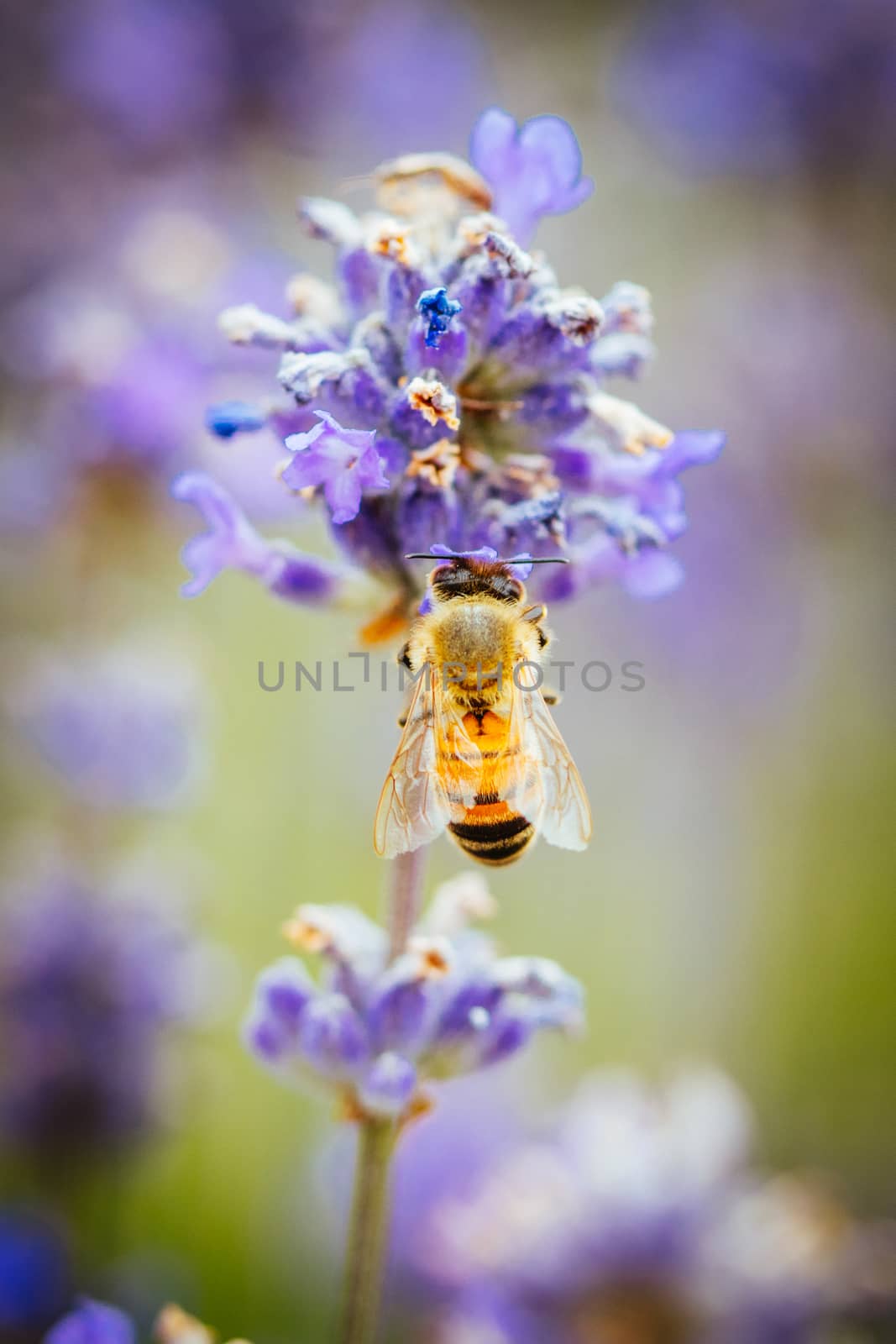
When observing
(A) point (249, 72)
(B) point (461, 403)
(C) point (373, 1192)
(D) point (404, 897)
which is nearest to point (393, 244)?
(B) point (461, 403)

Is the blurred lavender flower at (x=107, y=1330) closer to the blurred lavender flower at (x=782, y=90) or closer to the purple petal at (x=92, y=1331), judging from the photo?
the purple petal at (x=92, y=1331)

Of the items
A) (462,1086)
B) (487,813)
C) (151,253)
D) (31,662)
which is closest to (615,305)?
(487,813)

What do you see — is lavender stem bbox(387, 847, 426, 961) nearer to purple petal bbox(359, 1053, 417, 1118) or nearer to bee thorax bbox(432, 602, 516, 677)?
purple petal bbox(359, 1053, 417, 1118)

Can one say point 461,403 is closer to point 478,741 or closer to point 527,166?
point 527,166

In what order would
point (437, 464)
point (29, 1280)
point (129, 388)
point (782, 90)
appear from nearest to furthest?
point (437, 464), point (29, 1280), point (129, 388), point (782, 90)

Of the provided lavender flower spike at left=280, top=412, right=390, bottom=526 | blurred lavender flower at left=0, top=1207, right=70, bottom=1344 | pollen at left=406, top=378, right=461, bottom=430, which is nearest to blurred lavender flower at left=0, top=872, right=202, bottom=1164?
blurred lavender flower at left=0, top=1207, right=70, bottom=1344
